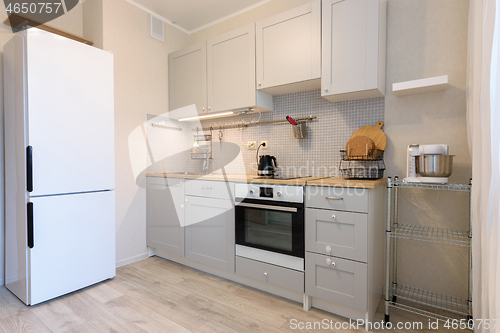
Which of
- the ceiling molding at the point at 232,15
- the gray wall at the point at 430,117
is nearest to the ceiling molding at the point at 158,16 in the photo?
the ceiling molding at the point at 232,15

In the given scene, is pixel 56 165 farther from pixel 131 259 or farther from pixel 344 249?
pixel 344 249

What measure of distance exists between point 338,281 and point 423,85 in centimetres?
146

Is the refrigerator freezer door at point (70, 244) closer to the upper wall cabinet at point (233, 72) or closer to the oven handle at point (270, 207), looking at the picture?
the oven handle at point (270, 207)

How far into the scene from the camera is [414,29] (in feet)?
6.81

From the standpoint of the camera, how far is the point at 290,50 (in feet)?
7.66

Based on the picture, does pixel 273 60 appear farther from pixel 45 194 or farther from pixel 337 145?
pixel 45 194

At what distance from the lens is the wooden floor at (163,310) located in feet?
5.82

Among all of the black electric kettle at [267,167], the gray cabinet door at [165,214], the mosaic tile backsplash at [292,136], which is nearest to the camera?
the mosaic tile backsplash at [292,136]

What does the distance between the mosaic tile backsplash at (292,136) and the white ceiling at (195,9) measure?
112cm

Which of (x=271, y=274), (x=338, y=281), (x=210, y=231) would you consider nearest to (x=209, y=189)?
(x=210, y=231)

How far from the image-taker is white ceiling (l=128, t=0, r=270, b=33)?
2.88 m

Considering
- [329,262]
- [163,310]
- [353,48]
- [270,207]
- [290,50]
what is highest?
[290,50]

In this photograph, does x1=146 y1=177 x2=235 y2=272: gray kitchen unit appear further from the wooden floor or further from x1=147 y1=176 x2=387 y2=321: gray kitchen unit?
the wooden floor

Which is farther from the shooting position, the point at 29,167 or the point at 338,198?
the point at 29,167
